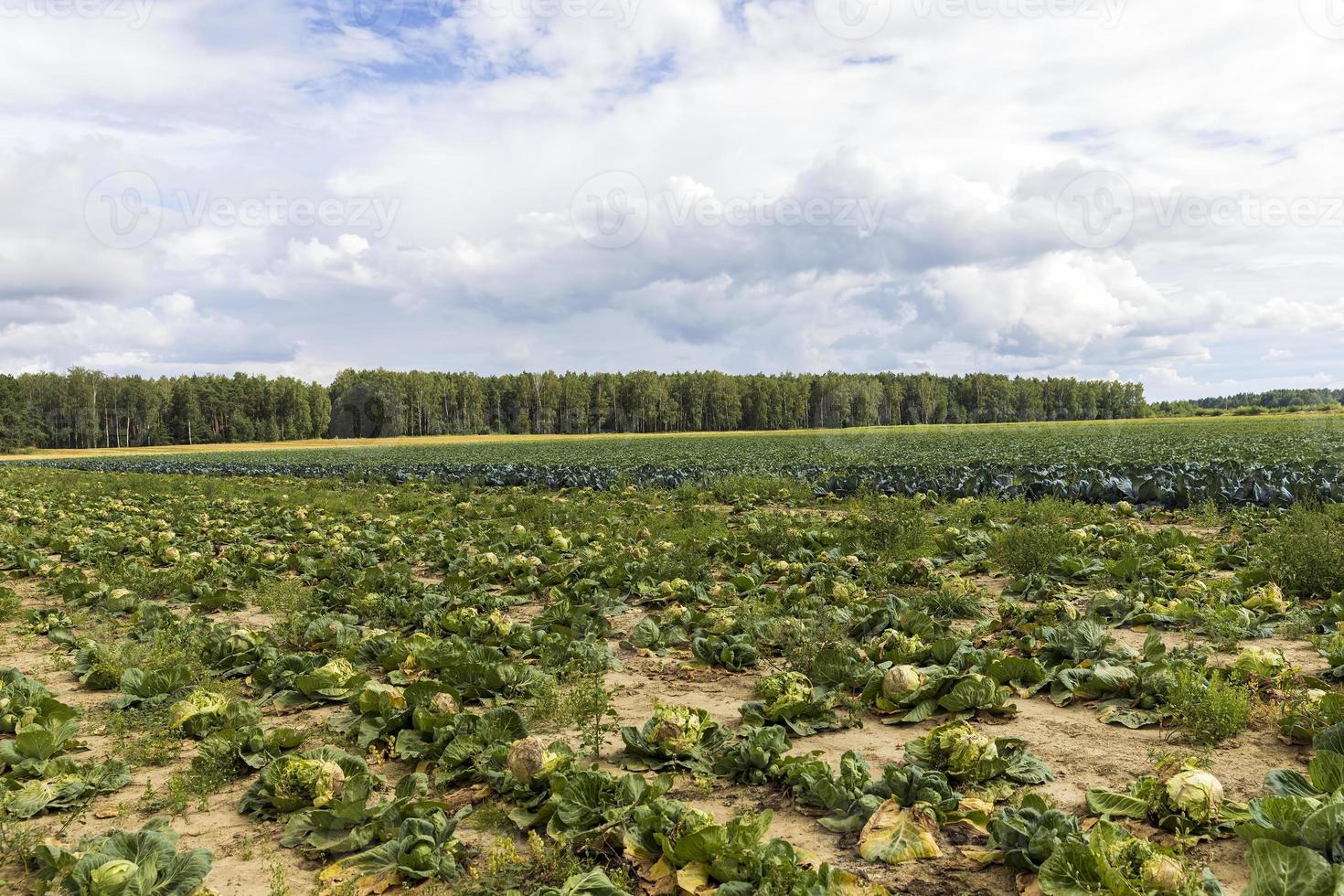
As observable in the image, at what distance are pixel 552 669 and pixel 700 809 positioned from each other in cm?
259

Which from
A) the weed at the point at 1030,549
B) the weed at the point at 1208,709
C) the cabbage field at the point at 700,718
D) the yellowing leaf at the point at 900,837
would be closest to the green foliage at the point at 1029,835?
the cabbage field at the point at 700,718

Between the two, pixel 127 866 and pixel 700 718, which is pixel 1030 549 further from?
pixel 127 866

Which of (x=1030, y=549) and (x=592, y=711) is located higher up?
(x=1030, y=549)

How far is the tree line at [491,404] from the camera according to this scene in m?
112

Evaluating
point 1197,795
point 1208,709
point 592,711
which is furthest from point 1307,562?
point 592,711

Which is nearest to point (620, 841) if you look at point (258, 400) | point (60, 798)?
point (60, 798)

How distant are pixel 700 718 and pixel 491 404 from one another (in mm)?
133353

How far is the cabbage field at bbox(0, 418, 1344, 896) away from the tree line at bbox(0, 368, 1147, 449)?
119262 millimetres

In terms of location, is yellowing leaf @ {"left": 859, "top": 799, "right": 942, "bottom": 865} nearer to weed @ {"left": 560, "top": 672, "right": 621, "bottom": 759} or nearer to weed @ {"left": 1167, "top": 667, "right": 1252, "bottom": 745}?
weed @ {"left": 560, "top": 672, "right": 621, "bottom": 759}

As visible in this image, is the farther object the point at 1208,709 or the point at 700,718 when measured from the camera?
the point at 700,718

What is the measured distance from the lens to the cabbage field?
11.1 ft

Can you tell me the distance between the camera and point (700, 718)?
470 centimetres

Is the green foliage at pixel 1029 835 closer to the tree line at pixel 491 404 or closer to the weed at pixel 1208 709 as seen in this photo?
the weed at pixel 1208 709

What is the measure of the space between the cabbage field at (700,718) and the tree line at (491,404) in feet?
391
